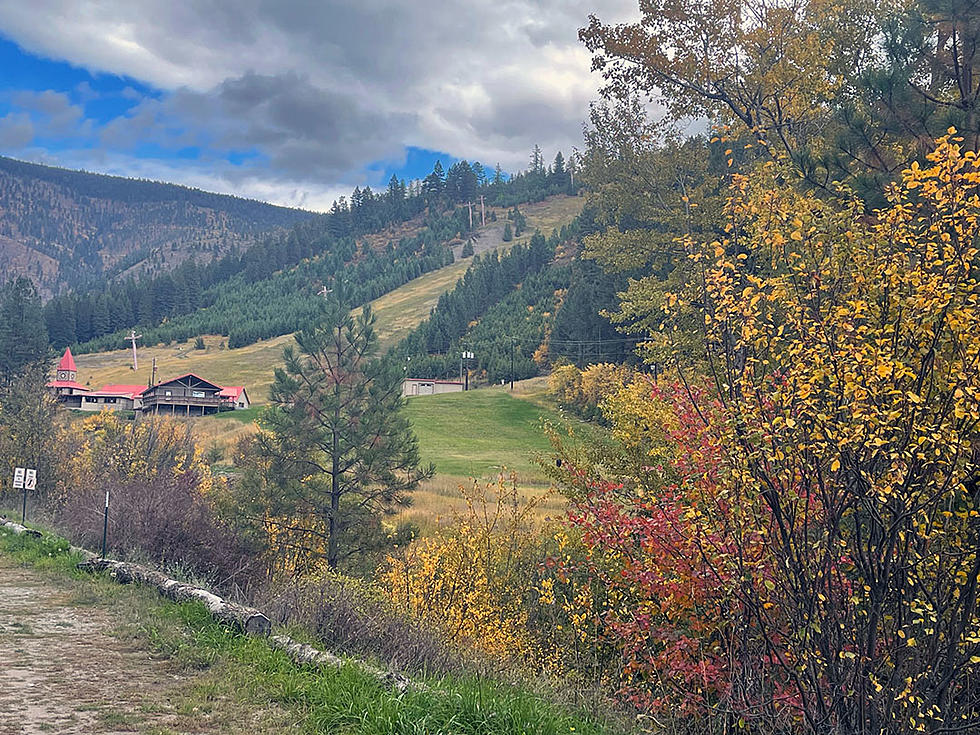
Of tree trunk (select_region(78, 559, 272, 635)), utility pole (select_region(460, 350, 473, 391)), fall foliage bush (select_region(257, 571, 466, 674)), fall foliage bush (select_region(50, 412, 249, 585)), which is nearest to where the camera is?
fall foliage bush (select_region(257, 571, 466, 674))

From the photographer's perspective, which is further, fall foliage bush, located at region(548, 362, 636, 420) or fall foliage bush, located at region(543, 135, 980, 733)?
fall foliage bush, located at region(548, 362, 636, 420)

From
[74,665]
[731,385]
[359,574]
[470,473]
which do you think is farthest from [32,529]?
[470,473]

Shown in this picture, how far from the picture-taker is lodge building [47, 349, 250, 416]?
9469cm

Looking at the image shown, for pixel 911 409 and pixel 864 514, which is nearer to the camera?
pixel 911 409

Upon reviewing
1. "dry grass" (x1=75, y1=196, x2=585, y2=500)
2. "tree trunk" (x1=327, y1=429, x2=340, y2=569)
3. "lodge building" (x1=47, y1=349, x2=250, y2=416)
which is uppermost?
"dry grass" (x1=75, y1=196, x2=585, y2=500)

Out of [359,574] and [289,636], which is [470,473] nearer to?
[359,574]

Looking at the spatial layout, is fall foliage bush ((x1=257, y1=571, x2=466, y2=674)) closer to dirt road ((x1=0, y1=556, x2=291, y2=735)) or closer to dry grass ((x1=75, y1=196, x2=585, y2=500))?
dirt road ((x1=0, y1=556, x2=291, y2=735))

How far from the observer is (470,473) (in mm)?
48031

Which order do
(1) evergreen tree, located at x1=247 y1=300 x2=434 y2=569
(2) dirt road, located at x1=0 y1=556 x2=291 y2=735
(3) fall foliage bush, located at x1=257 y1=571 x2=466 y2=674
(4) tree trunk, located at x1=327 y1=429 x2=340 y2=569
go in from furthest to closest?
(1) evergreen tree, located at x1=247 y1=300 x2=434 y2=569
(4) tree trunk, located at x1=327 y1=429 x2=340 y2=569
(3) fall foliage bush, located at x1=257 y1=571 x2=466 y2=674
(2) dirt road, located at x1=0 y1=556 x2=291 y2=735

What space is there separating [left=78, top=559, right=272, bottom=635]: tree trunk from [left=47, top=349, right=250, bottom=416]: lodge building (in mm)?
82016

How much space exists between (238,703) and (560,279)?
5062 inches

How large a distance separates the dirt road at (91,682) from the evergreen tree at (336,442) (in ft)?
39.8

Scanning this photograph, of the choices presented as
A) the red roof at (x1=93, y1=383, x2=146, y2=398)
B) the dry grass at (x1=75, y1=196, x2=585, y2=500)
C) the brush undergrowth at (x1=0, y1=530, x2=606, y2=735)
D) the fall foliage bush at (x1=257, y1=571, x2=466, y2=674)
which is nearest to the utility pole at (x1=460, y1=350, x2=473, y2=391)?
the dry grass at (x1=75, y1=196, x2=585, y2=500)

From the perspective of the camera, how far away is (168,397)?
9512cm
